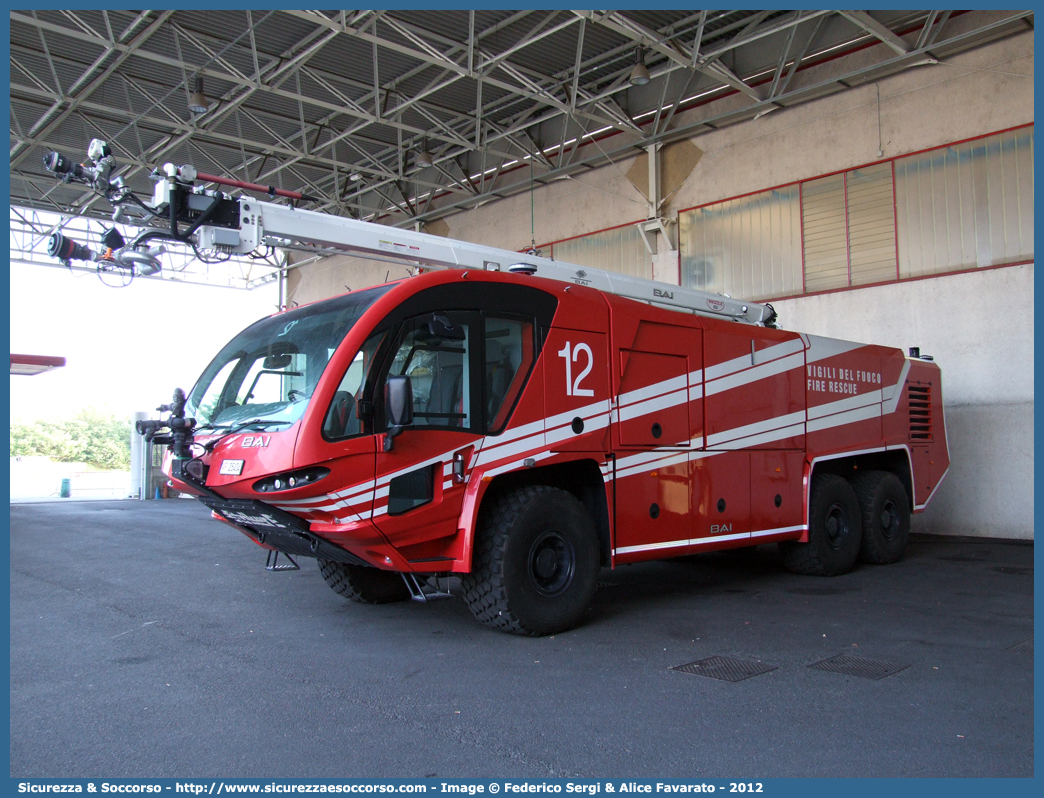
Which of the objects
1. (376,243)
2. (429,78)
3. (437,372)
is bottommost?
(437,372)

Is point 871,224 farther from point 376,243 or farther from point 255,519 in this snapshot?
point 255,519

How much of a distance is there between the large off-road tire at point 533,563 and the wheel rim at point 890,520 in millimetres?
4998

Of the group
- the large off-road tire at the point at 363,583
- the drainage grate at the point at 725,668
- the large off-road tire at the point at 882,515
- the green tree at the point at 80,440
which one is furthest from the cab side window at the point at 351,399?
the green tree at the point at 80,440

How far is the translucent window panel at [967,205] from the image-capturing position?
11320 mm

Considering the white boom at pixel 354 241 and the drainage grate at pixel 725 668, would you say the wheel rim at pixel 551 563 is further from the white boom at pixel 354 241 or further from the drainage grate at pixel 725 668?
the white boom at pixel 354 241

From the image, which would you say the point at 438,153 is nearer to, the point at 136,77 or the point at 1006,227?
the point at 136,77

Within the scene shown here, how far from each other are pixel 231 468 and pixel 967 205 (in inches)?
448

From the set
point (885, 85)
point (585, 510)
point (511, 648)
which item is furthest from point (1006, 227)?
point (511, 648)

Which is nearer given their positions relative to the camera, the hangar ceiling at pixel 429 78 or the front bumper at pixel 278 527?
the front bumper at pixel 278 527

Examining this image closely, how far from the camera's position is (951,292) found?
1194 centimetres

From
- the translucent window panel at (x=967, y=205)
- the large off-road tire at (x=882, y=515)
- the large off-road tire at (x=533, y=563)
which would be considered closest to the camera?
the large off-road tire at (x=533, y=563)

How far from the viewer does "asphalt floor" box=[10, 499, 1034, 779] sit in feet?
11.6

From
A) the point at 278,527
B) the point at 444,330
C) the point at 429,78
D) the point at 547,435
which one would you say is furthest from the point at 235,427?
the point at 429,78

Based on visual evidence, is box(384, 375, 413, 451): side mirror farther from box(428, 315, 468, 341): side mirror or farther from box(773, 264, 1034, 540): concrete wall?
box(773, 264, 1034, 540): concrete wall
